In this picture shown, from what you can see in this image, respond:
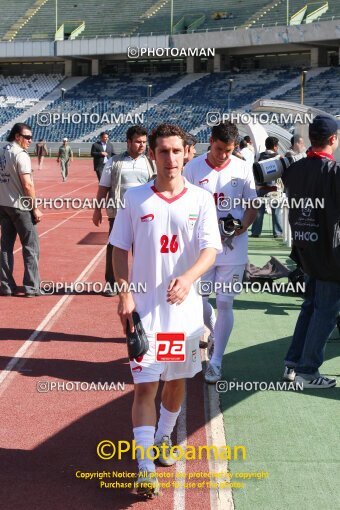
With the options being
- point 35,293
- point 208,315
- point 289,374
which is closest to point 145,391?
point 289,374

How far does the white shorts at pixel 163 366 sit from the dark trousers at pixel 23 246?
554 centimetres

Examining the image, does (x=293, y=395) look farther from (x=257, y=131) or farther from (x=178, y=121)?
(x=178, y=121)

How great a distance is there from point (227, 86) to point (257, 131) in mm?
40525

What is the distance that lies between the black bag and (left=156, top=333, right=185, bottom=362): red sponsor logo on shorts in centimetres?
8

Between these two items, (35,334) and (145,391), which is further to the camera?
(35,334)

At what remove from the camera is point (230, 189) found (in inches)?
256

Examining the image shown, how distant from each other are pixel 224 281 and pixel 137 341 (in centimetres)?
235

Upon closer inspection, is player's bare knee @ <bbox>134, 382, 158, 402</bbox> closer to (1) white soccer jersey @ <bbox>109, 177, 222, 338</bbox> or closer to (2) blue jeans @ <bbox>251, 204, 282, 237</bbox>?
(1) white soccer jersey @ <bbox>109, 177, 222, 338</bbox>

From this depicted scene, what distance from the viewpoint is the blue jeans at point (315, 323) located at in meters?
5.98

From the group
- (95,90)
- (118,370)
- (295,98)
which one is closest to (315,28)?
(295,98)

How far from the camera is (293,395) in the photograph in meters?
6.18

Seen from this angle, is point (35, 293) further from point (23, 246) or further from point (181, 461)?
point (181, 461)

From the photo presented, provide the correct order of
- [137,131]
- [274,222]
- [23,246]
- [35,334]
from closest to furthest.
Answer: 1. [35,334]
2. [137,131]
3. [23,246]
4. [274,222]

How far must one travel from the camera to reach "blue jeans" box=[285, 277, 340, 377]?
19.6 feet
